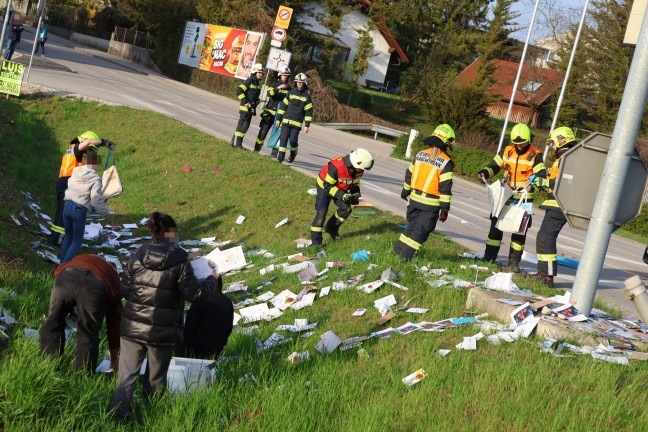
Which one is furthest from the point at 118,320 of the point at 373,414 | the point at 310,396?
the point at 373,414

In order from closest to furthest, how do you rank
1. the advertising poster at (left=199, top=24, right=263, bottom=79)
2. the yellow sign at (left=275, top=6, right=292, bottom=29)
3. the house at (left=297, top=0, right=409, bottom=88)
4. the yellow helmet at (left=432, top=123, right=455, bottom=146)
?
the yellow helmet at (left=432, top=123, right=455, bottom=146), the yellow sign at (left=275, top=6, right=292, bottom=29), the advertising poster at (left=199, top=24, right=263, bottom=79), the house at (left=297, top=0, right=409, bottom=88)

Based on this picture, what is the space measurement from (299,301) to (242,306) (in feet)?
2.89

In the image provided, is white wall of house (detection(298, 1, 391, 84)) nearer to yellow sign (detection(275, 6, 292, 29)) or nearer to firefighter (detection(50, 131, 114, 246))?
yellow sign (detection(275, 6, 292, 29))

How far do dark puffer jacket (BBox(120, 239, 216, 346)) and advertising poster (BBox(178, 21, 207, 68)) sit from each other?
4286cm

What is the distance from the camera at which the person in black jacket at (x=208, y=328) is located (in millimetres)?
6781

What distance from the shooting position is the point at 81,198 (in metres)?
10.7

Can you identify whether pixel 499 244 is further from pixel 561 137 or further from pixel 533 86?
pixel 533 86

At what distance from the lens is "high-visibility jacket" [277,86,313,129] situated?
56.6 ft

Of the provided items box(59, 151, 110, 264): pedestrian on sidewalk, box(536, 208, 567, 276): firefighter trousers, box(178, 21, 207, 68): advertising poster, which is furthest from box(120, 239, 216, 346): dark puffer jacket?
box(178, 21, 207, 68): advertising poster

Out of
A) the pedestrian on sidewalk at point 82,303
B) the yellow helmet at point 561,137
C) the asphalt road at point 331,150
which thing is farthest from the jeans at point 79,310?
the asphalt road at point 331,150

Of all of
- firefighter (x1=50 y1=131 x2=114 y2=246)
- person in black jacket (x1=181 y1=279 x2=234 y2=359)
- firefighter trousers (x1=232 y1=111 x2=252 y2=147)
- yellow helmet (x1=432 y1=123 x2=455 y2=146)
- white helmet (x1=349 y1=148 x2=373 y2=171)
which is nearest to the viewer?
person in black jacket (x1=181 y1=279 x2=234 y2=359)

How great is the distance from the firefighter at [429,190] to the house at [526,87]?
3373 cm

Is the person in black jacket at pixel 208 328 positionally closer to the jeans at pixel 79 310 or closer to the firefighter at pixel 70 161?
the jeans at pixel 79 310

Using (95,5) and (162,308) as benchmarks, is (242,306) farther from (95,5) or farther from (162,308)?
(95,5)
